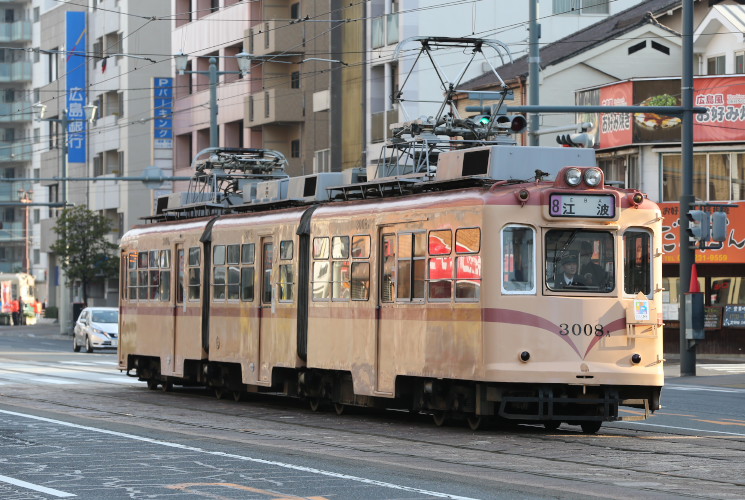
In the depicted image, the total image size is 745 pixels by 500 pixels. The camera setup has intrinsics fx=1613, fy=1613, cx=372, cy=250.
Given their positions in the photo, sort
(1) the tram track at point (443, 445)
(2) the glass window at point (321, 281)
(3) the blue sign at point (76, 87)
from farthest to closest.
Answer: (3) the blue sign at point (76, 87), (2) the glass window at point (321, 281), (1) the tram track at point (443, 445)

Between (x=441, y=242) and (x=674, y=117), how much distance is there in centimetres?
2513

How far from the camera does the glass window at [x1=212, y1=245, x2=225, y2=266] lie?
Result: 2562cm

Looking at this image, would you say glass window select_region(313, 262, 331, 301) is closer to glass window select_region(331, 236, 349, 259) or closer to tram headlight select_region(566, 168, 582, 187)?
glass window select_region(331, 236, 349, 259)

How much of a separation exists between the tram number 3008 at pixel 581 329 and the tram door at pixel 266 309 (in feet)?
21.1

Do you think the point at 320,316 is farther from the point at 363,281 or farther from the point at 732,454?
the point at 732,454

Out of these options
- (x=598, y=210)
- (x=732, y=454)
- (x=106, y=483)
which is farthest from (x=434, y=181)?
(x=106, y=483)

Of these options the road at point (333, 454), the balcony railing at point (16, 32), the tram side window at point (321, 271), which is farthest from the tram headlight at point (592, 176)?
the balcony railing at point (16, 32)

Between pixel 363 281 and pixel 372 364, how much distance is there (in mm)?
1103

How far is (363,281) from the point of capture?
20875 mm

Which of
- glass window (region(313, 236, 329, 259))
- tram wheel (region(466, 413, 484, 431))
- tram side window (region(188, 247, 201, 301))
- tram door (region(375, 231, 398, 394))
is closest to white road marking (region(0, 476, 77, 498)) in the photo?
tram wheel (region(466, 413, 484, 431))

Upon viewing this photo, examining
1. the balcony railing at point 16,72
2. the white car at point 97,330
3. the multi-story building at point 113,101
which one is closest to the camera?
the white car at point 97,330

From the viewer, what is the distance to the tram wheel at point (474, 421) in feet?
61.5

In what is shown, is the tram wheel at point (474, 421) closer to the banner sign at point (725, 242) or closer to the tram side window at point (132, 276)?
the tram side window at point (132, 276)

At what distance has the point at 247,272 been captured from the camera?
24641mm
